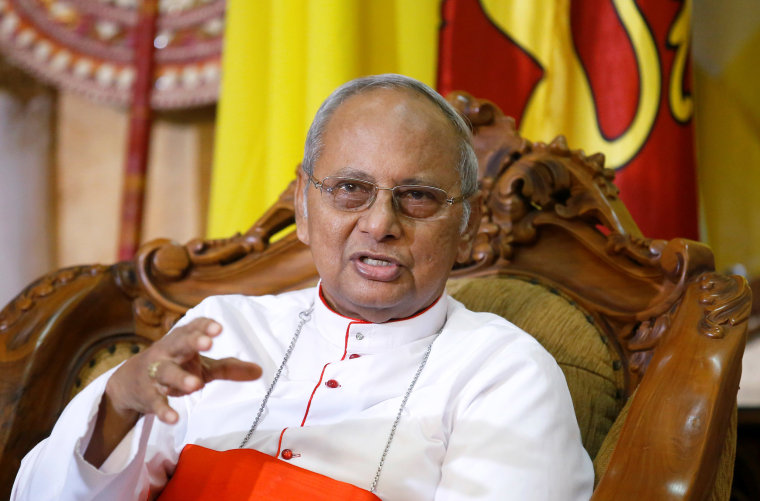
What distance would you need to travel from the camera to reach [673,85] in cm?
201

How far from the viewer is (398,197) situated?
50.3 inches

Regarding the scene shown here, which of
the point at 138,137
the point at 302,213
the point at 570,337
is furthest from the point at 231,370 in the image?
the point at 138,137

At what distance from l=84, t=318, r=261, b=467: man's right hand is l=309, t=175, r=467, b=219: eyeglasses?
389 mm

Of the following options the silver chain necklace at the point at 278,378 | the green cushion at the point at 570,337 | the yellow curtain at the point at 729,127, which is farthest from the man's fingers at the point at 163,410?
the yellow curtain at the point at 729,127

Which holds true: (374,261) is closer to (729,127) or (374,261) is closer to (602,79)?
(602,79)

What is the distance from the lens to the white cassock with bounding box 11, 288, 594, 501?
1106 millimetres

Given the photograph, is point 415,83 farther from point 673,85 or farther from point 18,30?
point 18,30

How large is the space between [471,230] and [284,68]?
966 millimetres

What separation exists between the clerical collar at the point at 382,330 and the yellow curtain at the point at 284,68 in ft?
2.73

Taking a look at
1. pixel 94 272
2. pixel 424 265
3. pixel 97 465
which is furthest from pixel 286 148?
pixel 97 465

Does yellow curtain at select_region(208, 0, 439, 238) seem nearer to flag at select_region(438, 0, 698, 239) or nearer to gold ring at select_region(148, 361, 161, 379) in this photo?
flag at select_region(438, 0, 698, 239)

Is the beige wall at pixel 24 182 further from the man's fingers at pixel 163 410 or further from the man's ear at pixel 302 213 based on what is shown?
the man's fingers at pixel 163 410

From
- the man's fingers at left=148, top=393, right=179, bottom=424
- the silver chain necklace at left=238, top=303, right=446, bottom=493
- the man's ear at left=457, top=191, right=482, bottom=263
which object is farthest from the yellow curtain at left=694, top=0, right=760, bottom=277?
the man's fingers at left=148, top=393, right=179, bottom=424

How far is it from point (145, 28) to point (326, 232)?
4.99 ft
